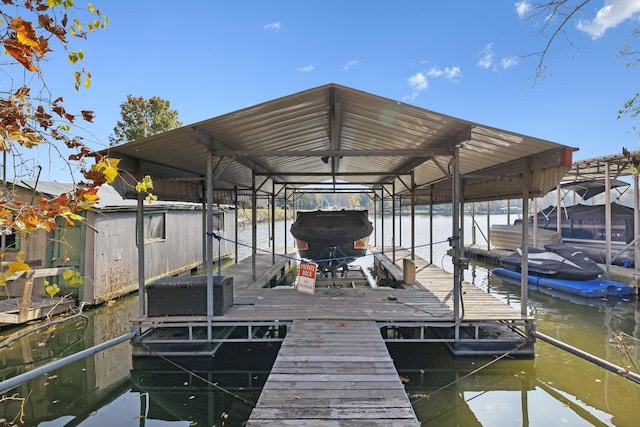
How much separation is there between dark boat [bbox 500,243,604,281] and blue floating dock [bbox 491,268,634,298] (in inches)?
7.2

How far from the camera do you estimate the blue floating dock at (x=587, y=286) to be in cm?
871

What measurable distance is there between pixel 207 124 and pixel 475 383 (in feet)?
16.6

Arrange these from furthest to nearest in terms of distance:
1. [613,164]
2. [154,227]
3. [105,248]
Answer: [613,164] < [154,227] < [105,248]

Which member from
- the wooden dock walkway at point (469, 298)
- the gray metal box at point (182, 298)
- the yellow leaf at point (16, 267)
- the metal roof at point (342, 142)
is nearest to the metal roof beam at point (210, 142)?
the metal roof at point (342, 142)

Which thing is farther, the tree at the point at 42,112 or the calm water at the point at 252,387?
the calm water at the point at 252,387

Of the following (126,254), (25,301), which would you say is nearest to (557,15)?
(25,301)

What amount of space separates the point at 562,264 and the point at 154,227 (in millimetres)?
12529

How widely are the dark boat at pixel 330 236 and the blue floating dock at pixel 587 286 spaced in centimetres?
555

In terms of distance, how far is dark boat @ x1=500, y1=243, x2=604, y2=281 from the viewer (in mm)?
9562

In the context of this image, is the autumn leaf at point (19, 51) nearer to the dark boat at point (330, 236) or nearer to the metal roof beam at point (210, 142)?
the metal roof beam at point (210, 142)

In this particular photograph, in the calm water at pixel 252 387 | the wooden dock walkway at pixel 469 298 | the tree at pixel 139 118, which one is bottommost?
the calm water at pixel 252 387

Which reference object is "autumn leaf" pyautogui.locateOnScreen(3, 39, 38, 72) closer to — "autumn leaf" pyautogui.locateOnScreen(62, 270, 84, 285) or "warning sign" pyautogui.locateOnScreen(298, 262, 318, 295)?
"autumn leaf" pyautogui.locateOnScreen(62, 270, 84, 285)

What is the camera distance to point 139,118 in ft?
68.1

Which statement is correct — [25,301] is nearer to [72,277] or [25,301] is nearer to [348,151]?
[72,277]
